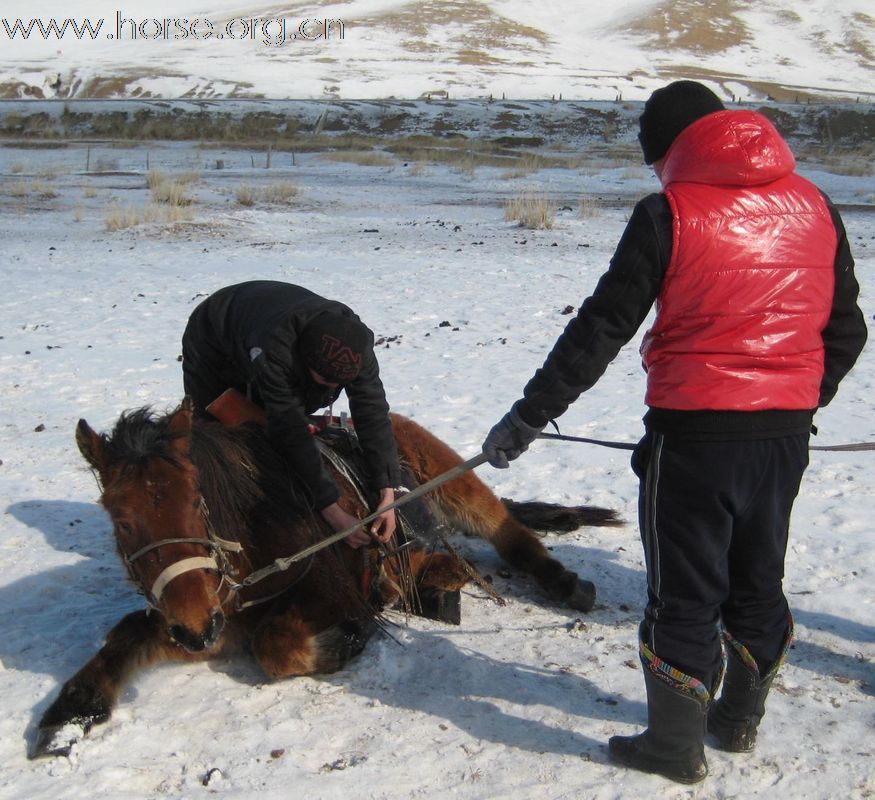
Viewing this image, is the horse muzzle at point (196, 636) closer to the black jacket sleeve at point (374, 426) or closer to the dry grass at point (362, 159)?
the black jacket sleeve at point (374, 426)

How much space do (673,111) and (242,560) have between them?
2205 mm

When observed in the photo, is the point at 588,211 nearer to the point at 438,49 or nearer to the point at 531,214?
the point at 531,214

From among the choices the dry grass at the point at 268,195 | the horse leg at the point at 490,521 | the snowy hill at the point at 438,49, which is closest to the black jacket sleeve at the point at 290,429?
the horse leg at the point at 490,521

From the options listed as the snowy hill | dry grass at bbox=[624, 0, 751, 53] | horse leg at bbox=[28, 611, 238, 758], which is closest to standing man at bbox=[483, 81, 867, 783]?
horse leg at bbox=[28, 611, 238, 758]

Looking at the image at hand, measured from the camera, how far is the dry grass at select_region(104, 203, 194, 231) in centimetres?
1528

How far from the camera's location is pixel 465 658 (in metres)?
3.64

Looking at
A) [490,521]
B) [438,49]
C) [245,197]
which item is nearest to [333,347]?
[490,521]

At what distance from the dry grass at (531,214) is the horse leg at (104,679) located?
12527mm

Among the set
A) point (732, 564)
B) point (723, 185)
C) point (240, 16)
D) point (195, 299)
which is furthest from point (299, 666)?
point (240, 16)

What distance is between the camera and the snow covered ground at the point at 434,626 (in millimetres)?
2873

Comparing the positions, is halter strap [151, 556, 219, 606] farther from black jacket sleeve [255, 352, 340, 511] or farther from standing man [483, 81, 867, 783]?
standing man [483, 81, 867, 783]

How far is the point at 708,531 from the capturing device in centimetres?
258

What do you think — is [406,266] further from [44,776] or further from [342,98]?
[342,98]

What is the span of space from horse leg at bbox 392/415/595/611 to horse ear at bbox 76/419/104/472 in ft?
5.78
